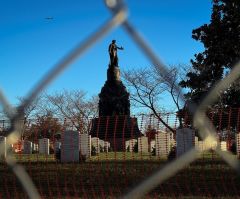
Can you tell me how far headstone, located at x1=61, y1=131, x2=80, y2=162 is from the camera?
1617 centimetres

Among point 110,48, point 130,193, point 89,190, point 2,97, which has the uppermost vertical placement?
point 110,48

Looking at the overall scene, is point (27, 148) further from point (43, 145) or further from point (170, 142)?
point (170, 142)

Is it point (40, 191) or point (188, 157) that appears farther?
point (40, 191)

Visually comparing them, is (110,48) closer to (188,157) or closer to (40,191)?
(40,191)

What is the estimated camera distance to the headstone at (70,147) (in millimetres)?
16172

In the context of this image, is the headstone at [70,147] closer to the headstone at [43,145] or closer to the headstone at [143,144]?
the headstone at [143,144]

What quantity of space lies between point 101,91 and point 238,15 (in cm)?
1482

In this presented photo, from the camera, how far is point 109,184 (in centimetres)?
1008

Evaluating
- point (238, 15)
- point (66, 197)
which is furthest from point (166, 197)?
point (238, 15)

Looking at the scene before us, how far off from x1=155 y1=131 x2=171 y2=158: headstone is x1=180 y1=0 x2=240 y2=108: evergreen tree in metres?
A: 1.96

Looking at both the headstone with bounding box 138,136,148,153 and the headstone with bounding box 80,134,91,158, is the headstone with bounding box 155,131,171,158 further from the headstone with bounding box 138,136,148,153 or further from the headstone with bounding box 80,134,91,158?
the headstone with bounding box 80,134,91,158

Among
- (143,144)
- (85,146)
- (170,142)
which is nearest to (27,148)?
(143,144)

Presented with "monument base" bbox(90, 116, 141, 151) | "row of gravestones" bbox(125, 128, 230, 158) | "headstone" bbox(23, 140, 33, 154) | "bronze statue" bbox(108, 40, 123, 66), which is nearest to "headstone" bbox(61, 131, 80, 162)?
"monument base" bbox(90, 116, 141, 151)

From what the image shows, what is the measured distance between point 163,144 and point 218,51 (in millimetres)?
4431
